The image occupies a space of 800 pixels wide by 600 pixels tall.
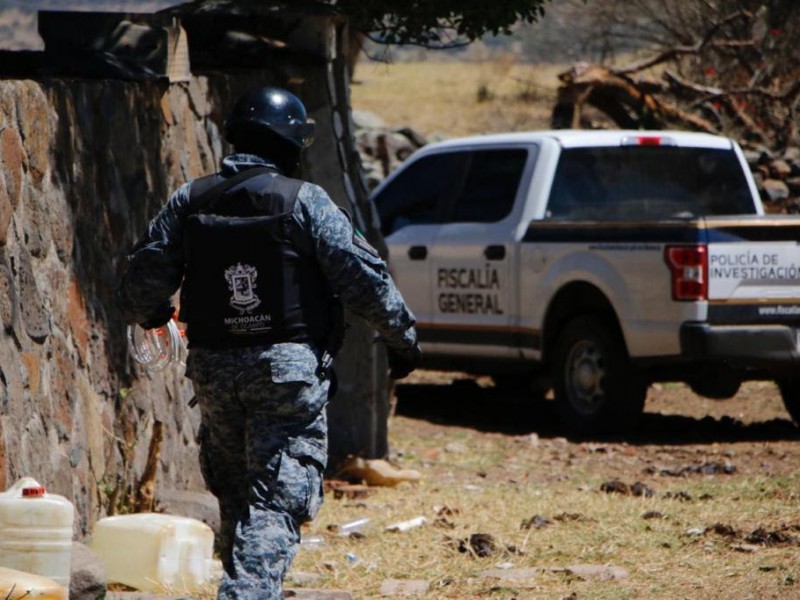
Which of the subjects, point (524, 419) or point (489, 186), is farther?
point (524, 419)

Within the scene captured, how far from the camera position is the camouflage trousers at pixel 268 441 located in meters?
4.86

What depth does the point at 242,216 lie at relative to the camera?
500 centimetres

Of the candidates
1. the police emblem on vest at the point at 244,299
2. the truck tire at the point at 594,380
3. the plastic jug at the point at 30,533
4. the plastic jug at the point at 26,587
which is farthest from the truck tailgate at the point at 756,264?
the plastic jug at the point at 26,587

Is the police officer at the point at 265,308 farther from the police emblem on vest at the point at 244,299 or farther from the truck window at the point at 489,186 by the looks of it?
the truck window at the point at 489,186

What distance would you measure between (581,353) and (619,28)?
54.8 ft

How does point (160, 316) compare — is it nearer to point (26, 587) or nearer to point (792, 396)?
point (26, 587)

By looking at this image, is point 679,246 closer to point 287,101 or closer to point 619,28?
point 287,101

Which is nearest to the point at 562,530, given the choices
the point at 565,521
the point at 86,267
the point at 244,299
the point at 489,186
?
the point at 565,521

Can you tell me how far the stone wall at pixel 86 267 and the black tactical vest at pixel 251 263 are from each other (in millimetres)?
1025

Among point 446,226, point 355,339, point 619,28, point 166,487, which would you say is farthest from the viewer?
point 619,28

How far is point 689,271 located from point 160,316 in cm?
504

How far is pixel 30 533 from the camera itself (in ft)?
16.8

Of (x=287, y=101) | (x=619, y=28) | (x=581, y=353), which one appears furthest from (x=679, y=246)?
(x=619, y=28)

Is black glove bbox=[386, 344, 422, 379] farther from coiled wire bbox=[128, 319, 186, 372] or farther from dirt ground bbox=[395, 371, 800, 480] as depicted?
dirt ground bbox=[395, 371, 800, 480]
